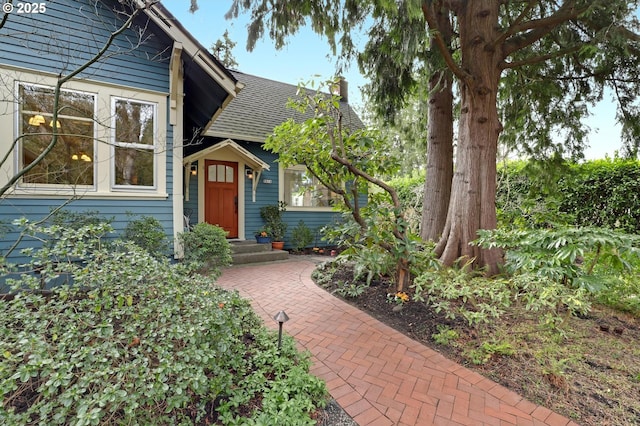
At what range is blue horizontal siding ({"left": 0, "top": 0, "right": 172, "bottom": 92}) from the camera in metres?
4.37

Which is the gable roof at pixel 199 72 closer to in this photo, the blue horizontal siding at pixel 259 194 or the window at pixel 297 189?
the blue horizontal siding at pixel 259 194

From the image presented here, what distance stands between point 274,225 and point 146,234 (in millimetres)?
4073

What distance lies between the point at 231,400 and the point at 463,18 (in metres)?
5.98

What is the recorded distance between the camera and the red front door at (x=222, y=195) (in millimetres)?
8141

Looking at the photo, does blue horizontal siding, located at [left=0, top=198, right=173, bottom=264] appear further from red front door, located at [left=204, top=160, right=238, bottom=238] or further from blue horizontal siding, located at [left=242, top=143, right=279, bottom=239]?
blue horizontal siding, located at [left=242, top=143, right=279, bottom=239]

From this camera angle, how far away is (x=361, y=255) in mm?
4473

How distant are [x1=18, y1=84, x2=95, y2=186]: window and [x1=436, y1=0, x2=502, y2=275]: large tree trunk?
5611mm

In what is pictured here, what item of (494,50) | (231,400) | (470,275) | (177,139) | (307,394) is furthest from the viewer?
(177,139)

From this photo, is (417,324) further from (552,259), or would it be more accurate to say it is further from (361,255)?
(552,259)

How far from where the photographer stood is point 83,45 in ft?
15.4

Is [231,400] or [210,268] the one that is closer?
[231,400]

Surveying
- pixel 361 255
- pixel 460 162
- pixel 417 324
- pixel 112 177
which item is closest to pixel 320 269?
pixel 361 255

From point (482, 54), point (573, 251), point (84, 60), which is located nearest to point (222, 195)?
point (84, 60)

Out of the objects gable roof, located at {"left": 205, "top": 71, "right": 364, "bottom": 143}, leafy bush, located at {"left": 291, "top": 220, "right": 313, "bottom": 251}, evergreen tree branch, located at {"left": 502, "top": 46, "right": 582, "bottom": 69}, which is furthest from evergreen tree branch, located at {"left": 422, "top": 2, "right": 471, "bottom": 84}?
leafy bush, located at {"left": 291, "top": 220, "right": 313, "bottom": 251}
